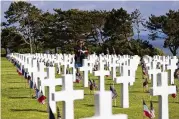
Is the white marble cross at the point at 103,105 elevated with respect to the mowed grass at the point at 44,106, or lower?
elevated

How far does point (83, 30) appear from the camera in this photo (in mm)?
60500

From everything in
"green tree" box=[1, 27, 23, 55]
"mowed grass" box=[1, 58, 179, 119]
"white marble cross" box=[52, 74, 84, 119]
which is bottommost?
"mowed grass" box=[1, 58, 179, 119]

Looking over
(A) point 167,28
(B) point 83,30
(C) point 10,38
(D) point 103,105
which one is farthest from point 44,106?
(C) point 10,38

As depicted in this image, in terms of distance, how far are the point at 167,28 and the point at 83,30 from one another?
13.0 meters

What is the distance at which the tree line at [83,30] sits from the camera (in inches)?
2041

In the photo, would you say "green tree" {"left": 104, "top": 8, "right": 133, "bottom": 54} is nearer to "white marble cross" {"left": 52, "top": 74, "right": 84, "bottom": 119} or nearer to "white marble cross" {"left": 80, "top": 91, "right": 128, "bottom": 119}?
"white marble cross" {"left": 52, "top": 74, "right": 84, "bottom": 119}

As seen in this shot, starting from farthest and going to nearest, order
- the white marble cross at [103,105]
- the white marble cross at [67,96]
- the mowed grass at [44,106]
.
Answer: the mowed grass at [44,106] → the white marble cross at [67,96] → the white marble cross at [103,105]

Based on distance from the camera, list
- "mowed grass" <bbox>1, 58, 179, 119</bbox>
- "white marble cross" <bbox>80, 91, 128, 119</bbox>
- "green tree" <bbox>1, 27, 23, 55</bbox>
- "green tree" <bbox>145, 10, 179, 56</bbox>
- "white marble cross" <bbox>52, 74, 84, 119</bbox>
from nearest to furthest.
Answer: "white marble cross" <bbox>80, 91, 128, 119</bbox>
"white marble cross" <bbox>52, 74, 84, 119</bbox>
"mowed grass" <bbox>1, 58, 179, 119</bbox>
"green tree" <bbox>145, 10, 179, 56</bbox>
"green tree" <bbox>1, 27, 23, 55</bbox>

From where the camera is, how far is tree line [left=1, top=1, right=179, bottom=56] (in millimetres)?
51844

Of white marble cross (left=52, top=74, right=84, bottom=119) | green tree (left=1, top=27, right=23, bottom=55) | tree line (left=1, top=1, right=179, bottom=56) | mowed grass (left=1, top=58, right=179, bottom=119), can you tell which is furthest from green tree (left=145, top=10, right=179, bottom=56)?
white marble cross (left=52, top=74, right=84, bottom=119)

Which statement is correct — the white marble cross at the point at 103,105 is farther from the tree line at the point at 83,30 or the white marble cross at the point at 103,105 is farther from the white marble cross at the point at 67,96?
the tree line at the point at 83,30

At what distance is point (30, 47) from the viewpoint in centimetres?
6919

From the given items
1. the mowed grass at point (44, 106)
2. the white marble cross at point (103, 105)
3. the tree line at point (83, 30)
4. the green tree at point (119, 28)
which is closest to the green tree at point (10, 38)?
the tree line at point (83, 30)

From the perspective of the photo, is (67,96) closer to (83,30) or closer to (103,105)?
(103,105)
